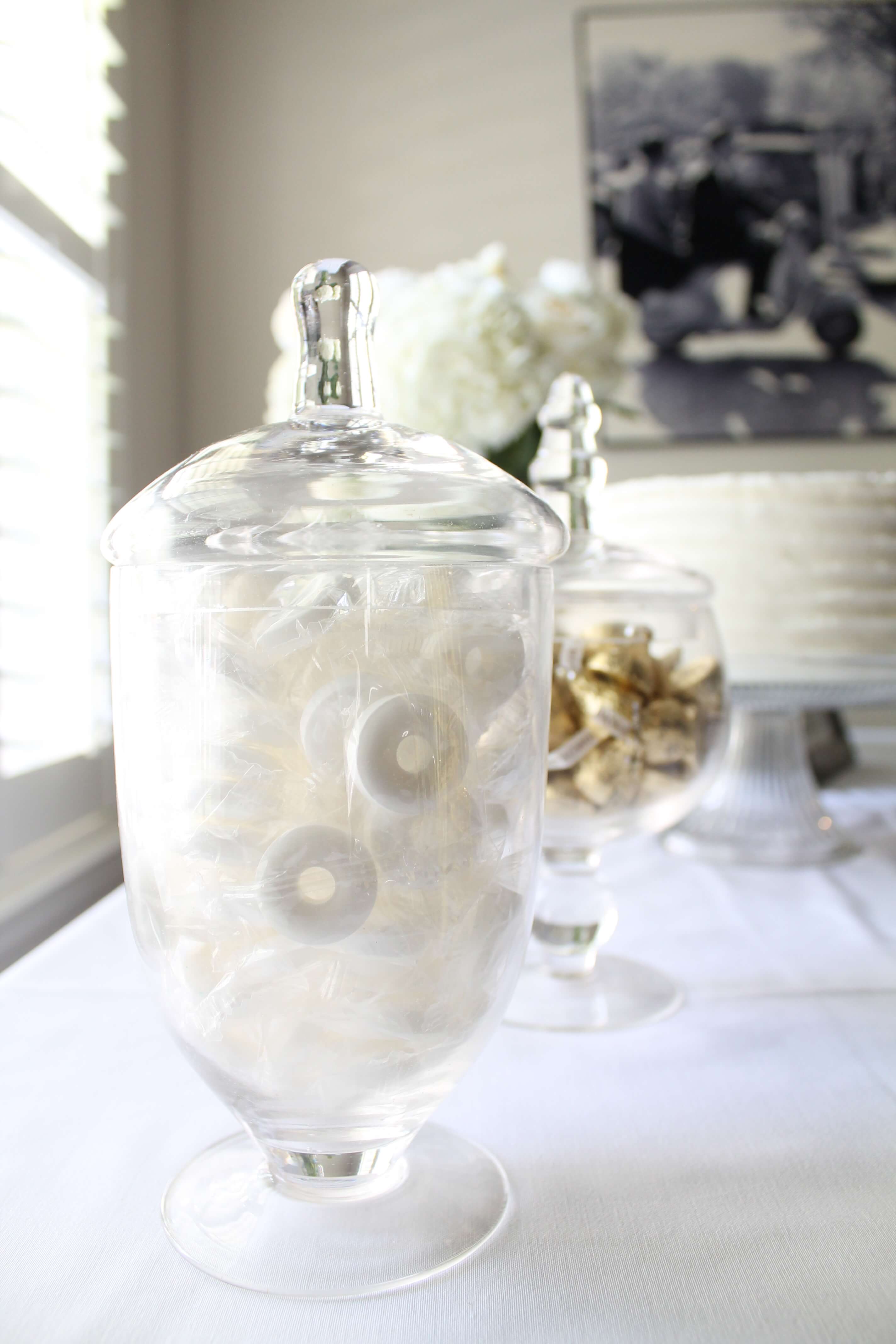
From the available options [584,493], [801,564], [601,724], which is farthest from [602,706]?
[801,564]

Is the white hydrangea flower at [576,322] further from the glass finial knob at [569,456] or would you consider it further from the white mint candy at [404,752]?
the white mint candy at [404,752]

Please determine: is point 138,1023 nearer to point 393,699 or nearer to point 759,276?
point 393,699

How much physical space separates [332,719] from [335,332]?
118mm

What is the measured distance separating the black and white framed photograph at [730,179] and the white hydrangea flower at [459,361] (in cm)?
130

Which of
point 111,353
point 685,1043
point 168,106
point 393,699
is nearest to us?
point 393,699

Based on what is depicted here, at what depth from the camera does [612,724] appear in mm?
465

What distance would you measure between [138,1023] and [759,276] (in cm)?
206

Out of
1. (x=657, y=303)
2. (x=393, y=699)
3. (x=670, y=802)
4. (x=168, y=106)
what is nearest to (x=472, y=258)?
(x=657, y=303)

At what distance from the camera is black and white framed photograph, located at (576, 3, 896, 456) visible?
2070 millimetres

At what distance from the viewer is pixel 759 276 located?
2086mm

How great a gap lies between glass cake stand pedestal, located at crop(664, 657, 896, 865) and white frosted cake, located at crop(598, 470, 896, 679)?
14 millimetres

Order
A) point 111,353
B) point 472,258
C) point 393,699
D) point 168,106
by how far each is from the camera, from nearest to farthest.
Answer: point 393,699, point 111,353, point 168,106, point 472,258

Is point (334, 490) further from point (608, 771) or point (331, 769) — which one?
point (608, 771)

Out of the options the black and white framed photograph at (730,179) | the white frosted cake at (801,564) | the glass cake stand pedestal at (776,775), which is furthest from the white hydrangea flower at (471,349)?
the black and white framed photograph at (730,179)
